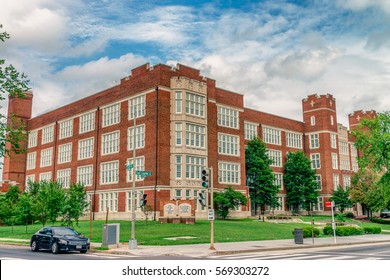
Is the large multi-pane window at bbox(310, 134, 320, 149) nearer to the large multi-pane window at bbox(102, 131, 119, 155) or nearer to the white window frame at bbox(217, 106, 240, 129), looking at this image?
the white window frame at bbox(217, 106, 240, 129)

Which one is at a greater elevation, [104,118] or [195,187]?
[104,118]

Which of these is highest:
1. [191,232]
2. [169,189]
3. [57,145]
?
[57,145]

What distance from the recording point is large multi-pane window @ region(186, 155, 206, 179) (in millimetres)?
49519

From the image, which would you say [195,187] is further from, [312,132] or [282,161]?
[312,132]

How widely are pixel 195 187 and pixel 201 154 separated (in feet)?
13.4

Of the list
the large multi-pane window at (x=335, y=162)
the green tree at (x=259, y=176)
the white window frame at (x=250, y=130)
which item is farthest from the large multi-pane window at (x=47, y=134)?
the large multi-pane window at (x=335, y=162)

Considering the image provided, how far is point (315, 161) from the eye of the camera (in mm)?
74375

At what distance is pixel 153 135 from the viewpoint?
48906mm

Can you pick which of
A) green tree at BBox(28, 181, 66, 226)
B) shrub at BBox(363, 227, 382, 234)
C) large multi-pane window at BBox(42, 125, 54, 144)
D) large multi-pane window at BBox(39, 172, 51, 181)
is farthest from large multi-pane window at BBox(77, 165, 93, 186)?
shrub at BBox(363, 227, 382, 234)

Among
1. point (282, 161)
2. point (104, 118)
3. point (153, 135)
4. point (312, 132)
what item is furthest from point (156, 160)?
point (312, 132)

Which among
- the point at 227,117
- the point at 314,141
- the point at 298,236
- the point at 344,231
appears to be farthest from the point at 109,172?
the point at 314,141

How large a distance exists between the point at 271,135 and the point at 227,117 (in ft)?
50.7

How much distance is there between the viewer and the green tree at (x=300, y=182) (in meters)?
68.1

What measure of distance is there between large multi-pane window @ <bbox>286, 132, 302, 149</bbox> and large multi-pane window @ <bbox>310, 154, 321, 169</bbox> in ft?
9.18
